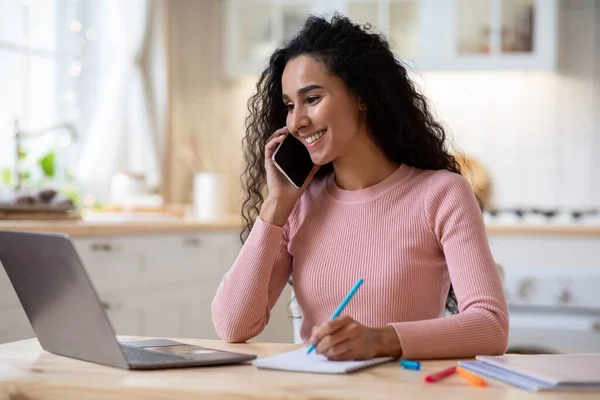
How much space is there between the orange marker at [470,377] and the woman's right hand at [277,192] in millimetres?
657

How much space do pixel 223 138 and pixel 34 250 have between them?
3675 mm

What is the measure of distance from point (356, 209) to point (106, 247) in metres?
1.60

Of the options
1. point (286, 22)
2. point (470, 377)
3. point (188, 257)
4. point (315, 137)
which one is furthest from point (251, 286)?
point (286, 22)

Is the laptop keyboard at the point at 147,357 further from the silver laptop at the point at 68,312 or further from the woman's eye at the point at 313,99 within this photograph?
the woman's eye at the point at 313,99

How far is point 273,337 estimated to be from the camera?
4402 mm

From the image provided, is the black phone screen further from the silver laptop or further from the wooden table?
the wooden table

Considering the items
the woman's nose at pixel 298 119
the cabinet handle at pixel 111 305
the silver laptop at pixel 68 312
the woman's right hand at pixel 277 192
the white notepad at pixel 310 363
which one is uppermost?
the woman's nose at pixel 298 119

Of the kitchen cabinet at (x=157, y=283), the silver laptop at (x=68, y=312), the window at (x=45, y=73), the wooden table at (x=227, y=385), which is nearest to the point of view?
the wooden table at (x=227, y=385)

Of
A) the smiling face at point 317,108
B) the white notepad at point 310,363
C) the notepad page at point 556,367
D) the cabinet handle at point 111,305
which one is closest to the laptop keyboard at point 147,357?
the white notepad at point 310,363

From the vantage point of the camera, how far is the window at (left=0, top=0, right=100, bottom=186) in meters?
3.85

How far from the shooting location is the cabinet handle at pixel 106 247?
3.27 m

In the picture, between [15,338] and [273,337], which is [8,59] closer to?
[15,338]

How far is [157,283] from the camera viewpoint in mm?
3705

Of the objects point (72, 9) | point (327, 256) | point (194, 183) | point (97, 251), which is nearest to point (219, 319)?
point (327, 256)
